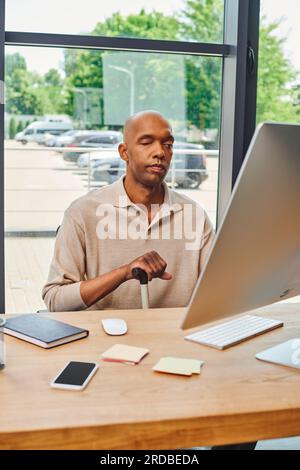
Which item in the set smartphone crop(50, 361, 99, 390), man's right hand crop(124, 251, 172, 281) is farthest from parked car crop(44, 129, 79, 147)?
smartphone crop(50, 361, 99, 390)

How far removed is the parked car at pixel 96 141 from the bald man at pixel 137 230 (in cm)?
68

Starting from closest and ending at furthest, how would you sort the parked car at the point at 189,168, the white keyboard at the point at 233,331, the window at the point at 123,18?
the white keyboard at the point at 233,331
the window at the point at 123,18
the parked car at the point at 189,168

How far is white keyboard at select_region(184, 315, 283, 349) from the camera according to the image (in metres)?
1.45

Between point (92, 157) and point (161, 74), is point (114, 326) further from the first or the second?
point (161, 74)

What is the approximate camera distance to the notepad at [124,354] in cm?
131

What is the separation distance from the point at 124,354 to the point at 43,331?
24cm

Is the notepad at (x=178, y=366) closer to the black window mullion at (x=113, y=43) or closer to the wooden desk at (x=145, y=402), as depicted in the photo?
the wooden desk at (x=145, y=402)

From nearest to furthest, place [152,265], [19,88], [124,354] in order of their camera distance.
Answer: [124,354]
[152,265]
[19,88]

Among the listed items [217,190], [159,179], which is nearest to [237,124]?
[217,190]

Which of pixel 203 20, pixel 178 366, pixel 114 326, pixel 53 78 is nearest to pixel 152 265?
pixel 114 326

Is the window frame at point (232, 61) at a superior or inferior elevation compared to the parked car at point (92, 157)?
superior

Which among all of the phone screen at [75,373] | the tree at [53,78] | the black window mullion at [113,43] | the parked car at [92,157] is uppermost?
the black window mullion at [113,43]

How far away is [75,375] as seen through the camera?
1.21m

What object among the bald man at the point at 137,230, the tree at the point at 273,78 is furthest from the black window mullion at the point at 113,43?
the bald man at the point at 137,230
